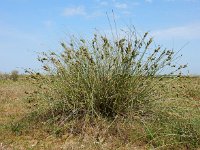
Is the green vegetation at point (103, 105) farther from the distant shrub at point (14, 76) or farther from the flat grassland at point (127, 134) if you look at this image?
the distant shrub at point (14, 76)

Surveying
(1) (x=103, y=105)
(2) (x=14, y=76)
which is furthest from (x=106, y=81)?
(2) (x=14, y=76)

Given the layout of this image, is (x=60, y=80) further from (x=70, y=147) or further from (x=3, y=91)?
(x=3, y=91)

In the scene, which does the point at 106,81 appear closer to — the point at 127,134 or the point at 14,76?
the point at 127,134

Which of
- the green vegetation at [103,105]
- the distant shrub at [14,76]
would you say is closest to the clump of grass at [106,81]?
the green vegetation at [103,105]

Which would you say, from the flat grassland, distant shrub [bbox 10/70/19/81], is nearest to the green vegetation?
the flat grassland

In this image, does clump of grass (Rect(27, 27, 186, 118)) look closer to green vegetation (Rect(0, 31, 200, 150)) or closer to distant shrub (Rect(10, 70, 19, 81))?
green vegetation (Rect(0, 31, 200, 150))

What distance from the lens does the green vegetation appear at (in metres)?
6.02

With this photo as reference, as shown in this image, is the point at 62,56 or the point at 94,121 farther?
the point at 62,56

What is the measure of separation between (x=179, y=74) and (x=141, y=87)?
74 cm

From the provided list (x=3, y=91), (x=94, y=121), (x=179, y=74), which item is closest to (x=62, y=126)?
(x=94, y=121)

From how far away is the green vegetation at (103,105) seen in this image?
602 cm

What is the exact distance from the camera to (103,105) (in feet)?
21.7

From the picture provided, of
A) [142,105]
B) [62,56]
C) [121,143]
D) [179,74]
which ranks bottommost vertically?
[121,143]

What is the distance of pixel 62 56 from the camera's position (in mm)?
6902
